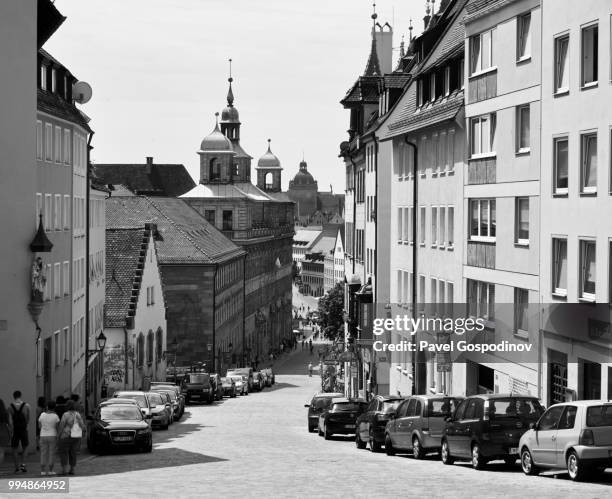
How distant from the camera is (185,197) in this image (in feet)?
570

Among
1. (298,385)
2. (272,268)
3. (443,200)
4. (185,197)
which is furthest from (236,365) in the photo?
(443,200)

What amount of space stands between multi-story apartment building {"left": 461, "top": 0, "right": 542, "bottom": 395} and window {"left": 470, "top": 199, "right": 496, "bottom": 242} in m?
0.03

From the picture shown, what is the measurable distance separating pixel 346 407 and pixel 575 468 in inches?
820

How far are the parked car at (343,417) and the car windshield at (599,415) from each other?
66.7 ft

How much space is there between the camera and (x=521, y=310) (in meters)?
35.4

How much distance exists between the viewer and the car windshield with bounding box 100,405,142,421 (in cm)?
3578

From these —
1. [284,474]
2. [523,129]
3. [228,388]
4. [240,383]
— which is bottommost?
[240,383]

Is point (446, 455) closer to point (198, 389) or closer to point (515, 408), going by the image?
Result: point (515, 408)

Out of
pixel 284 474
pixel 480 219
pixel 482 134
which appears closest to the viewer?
pixel 284 474

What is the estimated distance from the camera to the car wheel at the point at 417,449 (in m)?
31.0

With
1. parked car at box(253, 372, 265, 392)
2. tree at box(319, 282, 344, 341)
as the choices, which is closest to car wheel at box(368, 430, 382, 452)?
tree at box(319, 282, 344, 341)

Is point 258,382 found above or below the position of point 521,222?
below

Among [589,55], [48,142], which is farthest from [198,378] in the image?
[589,55]

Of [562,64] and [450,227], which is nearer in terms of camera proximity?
[562,64]
